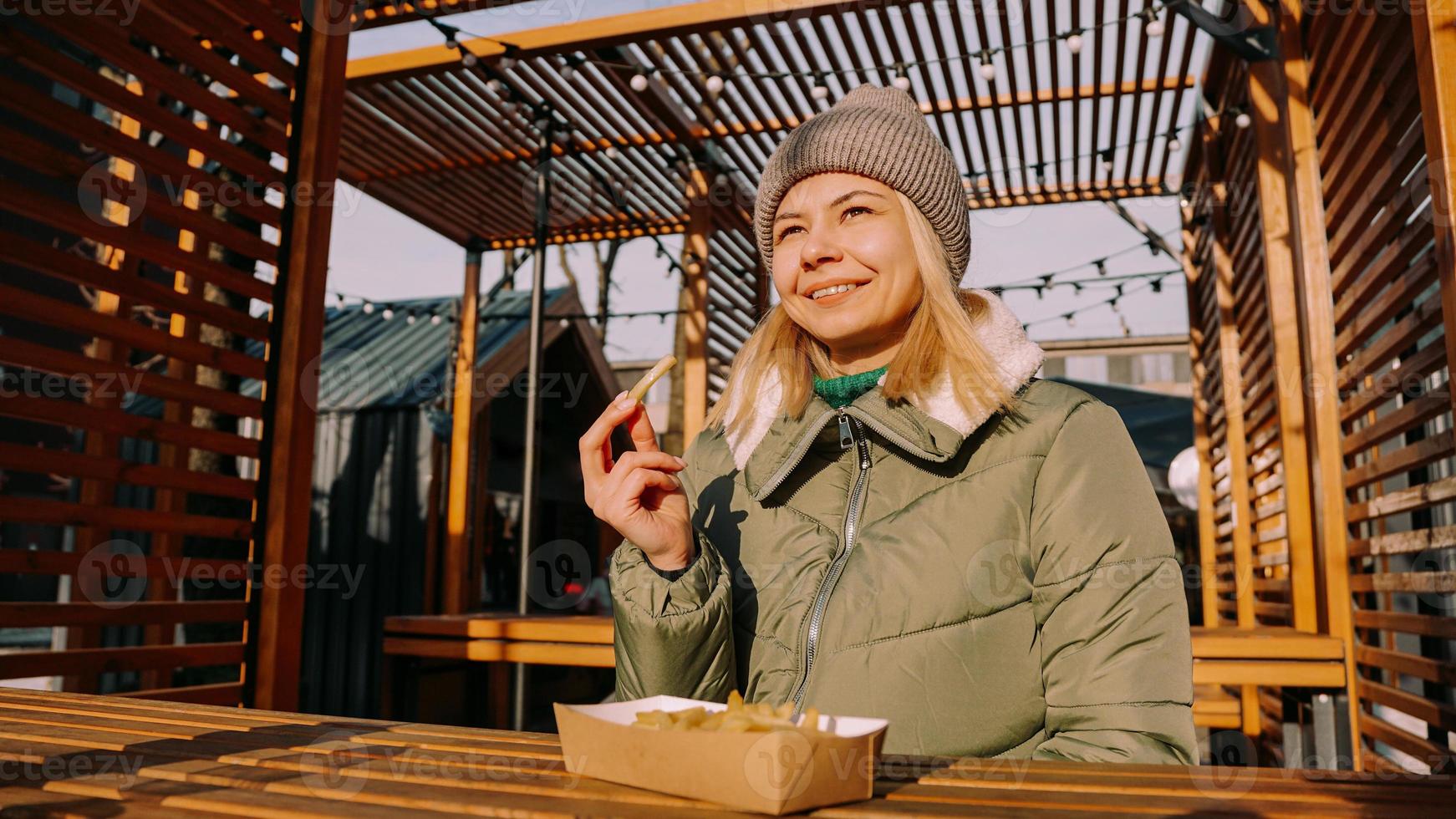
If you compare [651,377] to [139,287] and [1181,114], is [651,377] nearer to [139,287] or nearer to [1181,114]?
[139,287]

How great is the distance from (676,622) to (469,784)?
1.69 feet

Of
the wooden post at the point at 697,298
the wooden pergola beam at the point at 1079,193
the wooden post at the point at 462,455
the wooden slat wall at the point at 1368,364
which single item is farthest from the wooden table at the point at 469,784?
the wooden post at the point at 462,455

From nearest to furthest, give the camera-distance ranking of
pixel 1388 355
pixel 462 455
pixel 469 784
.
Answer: pixel 469 784, pixel 1388 355, pixel 462 455

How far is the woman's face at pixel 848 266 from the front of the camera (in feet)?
5.71

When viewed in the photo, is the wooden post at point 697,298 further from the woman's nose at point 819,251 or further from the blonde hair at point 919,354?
the woman's nose at point 819,251

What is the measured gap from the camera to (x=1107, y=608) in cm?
139

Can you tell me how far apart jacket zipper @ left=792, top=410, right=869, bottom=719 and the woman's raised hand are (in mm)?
242

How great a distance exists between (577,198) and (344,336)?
4492mm

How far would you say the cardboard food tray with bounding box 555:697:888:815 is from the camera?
2.84ft

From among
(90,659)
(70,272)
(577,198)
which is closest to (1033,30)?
(577,198)

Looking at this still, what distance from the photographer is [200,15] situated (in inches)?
127

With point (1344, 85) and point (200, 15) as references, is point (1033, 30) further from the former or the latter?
point (200, 15)

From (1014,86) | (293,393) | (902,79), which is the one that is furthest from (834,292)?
(1014,86)

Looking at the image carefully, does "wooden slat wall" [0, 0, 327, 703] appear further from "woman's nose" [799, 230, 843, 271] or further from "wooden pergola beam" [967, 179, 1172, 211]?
"wooden pergola beam" [967, 179, 1172, 211]
